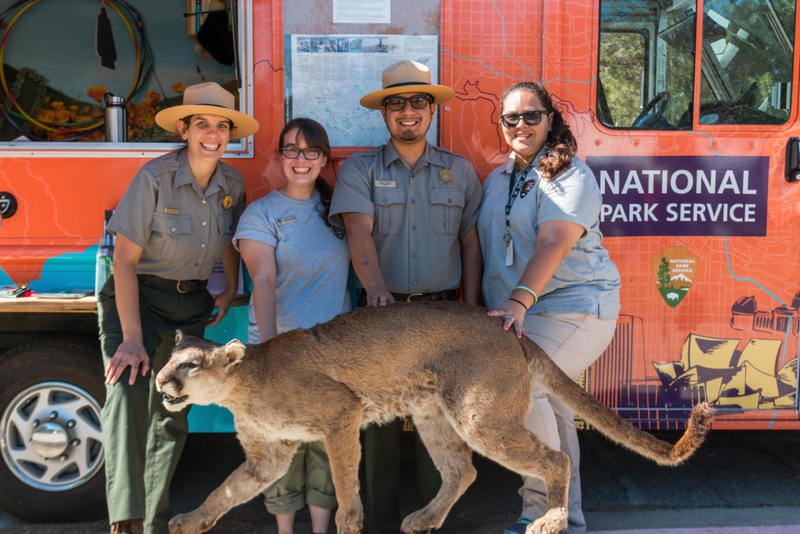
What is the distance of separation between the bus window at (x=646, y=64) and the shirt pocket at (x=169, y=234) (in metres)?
2.35

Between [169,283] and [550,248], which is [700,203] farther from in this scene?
[169,283]

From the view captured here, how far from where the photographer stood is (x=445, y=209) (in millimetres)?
3193

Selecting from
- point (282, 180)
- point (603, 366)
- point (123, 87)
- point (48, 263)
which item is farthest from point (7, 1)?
point (603, 366)

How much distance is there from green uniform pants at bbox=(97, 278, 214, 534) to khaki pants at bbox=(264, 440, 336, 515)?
0.52m

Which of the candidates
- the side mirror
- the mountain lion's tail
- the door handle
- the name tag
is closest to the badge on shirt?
the mountain lion's tail

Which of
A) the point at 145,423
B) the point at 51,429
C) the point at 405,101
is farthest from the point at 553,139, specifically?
the point at 51,429

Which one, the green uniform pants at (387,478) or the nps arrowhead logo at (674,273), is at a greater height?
the nps arrowhead logo at (674,273)

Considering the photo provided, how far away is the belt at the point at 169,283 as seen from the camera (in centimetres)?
300

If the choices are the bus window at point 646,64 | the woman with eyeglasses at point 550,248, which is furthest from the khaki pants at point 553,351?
the bus window at point 646,64

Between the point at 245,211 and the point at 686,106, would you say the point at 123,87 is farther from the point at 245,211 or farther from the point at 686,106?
the point at 686,106

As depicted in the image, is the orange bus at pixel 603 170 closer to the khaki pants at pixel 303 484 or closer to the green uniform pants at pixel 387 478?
the khaki pants at pixel 303 484

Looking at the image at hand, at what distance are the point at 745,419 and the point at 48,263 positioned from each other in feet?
13.2

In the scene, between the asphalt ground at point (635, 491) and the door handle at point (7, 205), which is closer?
the door handle at point (7, 205)

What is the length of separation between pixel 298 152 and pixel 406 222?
0.69 metres
